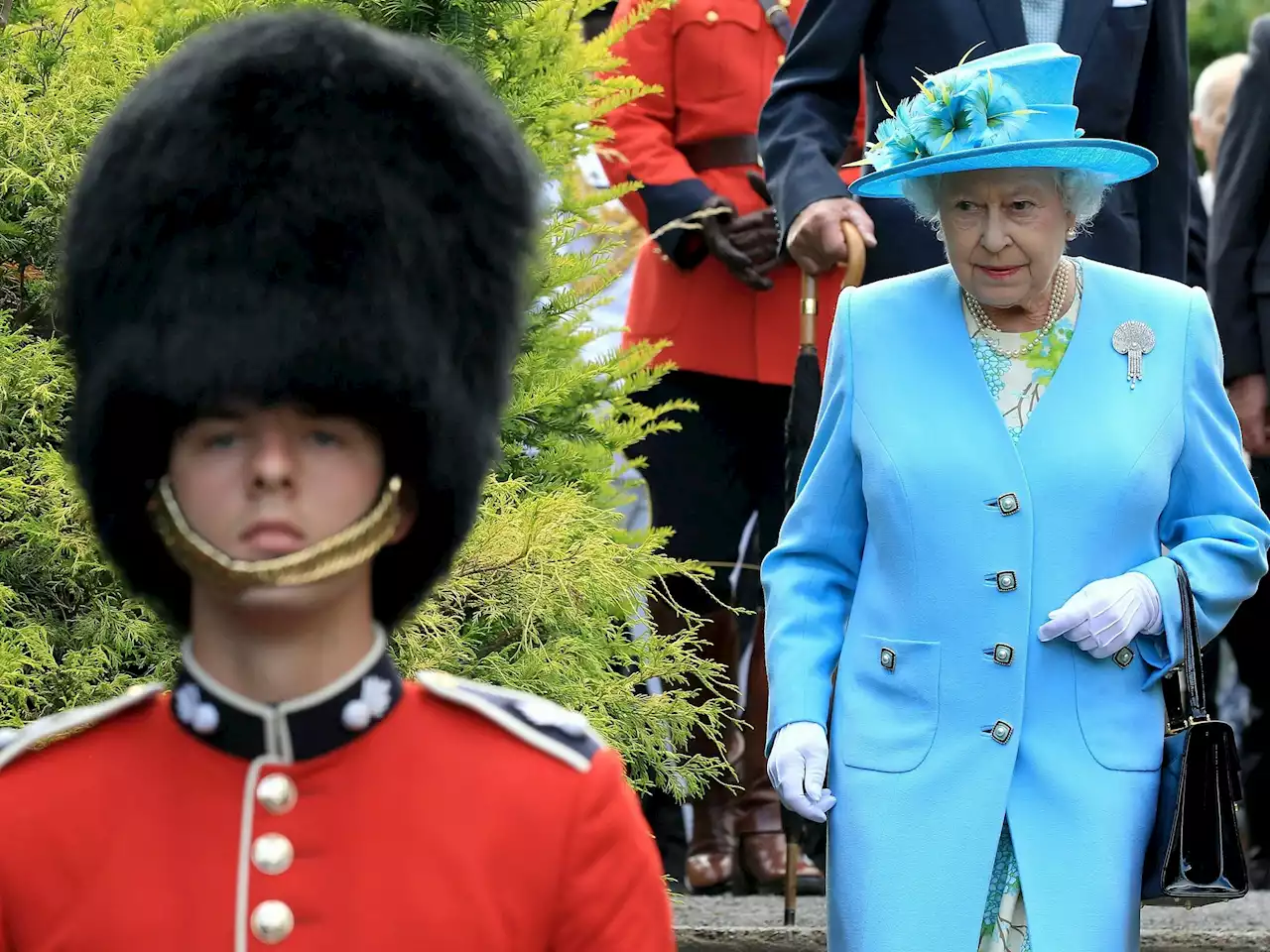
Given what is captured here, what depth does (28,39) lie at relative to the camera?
464 centimetres

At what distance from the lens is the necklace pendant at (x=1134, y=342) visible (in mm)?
4004

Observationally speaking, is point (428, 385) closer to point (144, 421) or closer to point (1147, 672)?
point (144, 421)

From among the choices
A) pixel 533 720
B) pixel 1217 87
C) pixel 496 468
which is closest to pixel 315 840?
pixel 533 720

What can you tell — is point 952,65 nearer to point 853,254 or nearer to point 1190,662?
point 853,254

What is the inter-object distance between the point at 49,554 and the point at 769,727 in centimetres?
127

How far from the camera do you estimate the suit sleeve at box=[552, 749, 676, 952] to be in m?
2.45

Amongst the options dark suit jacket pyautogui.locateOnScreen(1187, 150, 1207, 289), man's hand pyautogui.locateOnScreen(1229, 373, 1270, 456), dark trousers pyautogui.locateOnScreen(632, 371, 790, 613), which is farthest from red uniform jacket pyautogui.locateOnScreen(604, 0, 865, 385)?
dark suit jacket pyautogui.locateOnScreen(1187, 150, 1207, 289)

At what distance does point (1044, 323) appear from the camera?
4.06 metres

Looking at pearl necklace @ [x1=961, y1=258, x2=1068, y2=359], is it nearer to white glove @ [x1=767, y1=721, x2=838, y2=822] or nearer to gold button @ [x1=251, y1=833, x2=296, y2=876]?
white glove @ [x1=767, y1=721, x2=838, y2=822]

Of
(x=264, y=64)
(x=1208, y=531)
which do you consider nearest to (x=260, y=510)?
(x=264, y=64)

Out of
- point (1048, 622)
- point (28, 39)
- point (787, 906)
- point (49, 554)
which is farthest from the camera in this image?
point (787, 906)

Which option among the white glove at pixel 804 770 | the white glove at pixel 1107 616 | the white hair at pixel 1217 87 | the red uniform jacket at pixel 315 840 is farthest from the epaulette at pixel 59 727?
the white hair at pixel 1217 87

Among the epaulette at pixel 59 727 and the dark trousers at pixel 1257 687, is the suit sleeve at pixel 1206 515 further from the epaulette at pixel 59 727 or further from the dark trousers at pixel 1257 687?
the dark trousers at pixel 1257 687

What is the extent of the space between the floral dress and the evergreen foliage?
77 centimetres
